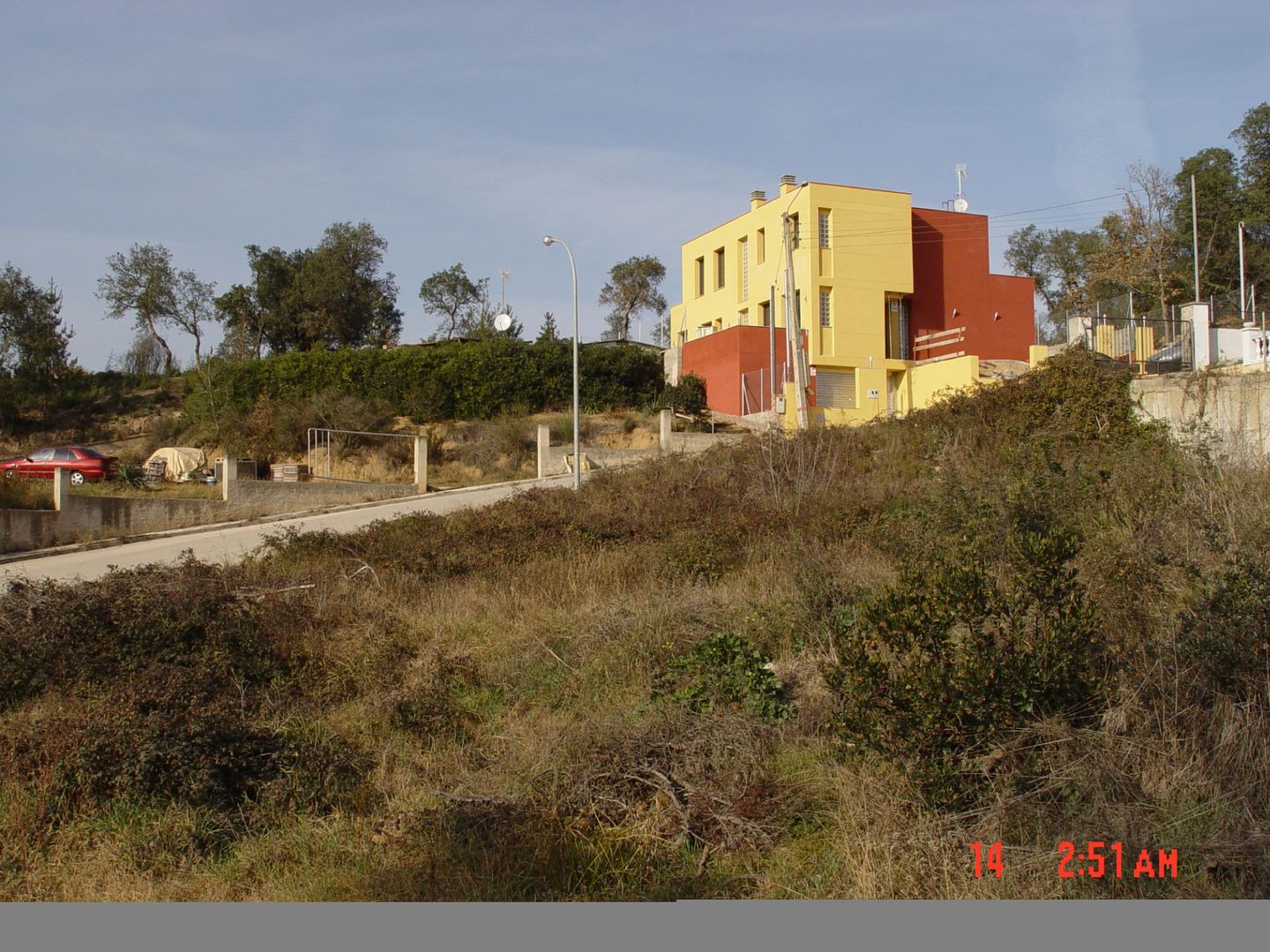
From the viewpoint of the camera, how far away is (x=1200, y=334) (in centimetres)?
1980

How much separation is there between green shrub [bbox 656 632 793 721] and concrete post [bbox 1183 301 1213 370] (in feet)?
51.2

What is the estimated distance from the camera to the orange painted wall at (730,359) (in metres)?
34.1

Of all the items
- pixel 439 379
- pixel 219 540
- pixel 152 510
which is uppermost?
pixel 439 379

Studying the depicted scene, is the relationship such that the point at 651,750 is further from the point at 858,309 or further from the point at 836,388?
the point at 858,309

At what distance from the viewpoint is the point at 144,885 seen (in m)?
5.93

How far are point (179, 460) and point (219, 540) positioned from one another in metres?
11.8

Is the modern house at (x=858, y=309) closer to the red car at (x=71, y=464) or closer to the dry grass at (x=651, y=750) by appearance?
the red car at (x=71, y=464)

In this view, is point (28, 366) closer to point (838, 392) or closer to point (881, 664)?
point (838, 392)

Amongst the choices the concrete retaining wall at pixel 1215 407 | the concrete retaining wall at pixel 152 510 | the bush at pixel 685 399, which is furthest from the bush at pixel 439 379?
the concrete retaining wall at pixel 1215 407

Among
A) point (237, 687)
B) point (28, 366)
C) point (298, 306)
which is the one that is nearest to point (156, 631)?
point (237, 687)

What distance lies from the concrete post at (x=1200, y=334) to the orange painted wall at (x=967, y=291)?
15.8 metres

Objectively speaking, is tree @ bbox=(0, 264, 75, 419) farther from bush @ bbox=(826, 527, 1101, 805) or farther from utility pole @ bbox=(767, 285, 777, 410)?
bush @ bbox=(826, 527, 1101, 805)

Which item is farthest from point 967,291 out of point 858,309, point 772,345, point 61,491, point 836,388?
point 61,491
